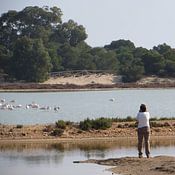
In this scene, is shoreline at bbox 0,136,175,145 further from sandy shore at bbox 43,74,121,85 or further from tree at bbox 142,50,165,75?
sandy shore at bbox 43,74,121,85

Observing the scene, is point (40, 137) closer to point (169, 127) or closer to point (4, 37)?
point (169, 127)

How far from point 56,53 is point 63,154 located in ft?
309

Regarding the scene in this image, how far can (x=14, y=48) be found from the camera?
112 meters

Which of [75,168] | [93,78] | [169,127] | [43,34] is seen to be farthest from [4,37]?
[75,168]

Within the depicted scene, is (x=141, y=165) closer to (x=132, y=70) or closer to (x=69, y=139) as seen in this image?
(x=69, y=139)

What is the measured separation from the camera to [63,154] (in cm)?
2417

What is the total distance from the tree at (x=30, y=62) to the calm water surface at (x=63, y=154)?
76.2 m

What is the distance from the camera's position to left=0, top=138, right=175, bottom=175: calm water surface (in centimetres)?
2031

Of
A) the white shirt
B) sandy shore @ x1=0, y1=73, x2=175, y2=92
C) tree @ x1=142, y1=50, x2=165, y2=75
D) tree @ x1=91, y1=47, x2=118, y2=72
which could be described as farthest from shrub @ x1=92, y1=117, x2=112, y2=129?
tree @ x1=91, y1=47, x2=118, y2=72

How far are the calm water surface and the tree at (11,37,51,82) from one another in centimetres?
7619

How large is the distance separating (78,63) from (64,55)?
5.01 meters

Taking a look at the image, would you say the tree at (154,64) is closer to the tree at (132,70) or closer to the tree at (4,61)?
the tree at (132,70)

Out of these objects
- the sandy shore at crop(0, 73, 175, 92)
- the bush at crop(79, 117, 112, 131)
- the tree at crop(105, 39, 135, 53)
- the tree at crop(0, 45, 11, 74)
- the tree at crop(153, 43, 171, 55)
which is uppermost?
the tree at crop(105, 39, 135, 53)

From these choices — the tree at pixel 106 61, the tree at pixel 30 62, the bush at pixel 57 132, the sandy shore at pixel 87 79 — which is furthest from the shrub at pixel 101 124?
the tree at pixel 106 61
